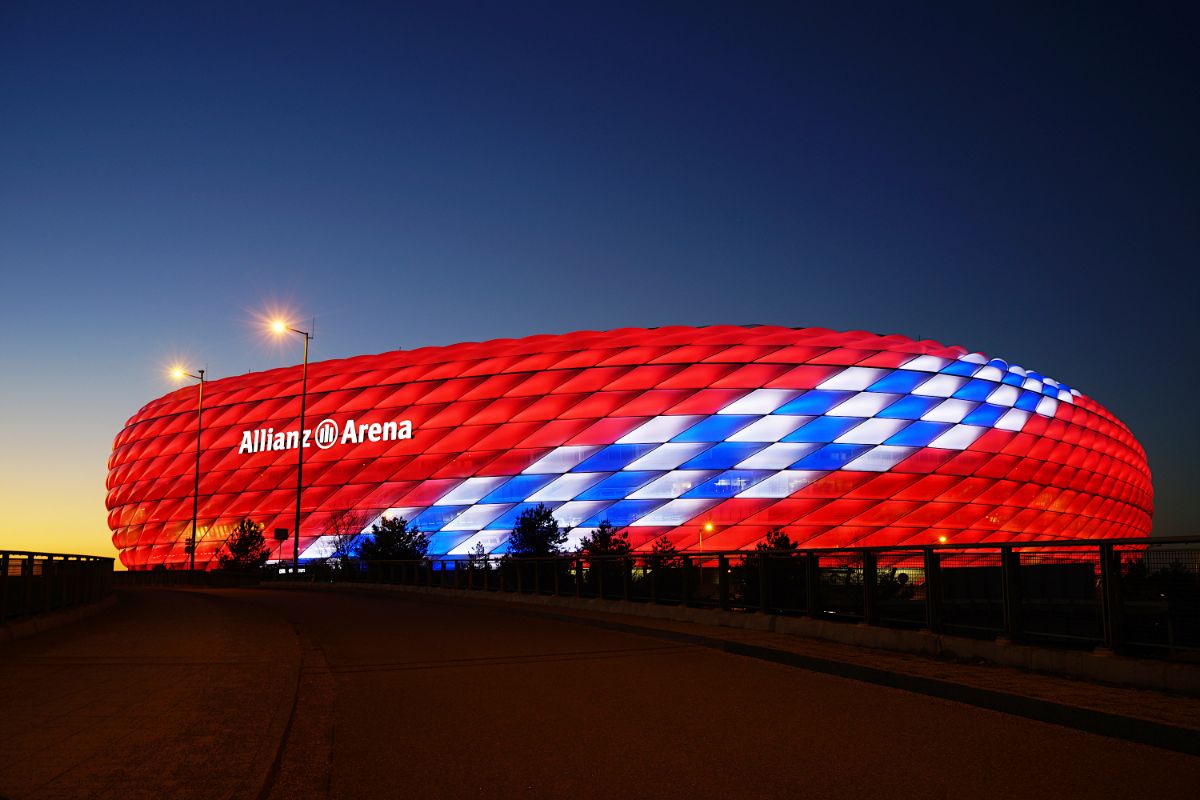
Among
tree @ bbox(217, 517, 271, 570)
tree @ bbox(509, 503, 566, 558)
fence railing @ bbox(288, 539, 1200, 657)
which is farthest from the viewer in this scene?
tree @ bbox(217, 517, 271, 570)

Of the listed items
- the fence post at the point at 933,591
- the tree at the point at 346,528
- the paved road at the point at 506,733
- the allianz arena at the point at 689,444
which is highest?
the allianz arena at the point at 689,444

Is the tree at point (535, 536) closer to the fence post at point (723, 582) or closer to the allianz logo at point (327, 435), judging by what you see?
the allianz logo at point (327, 435)

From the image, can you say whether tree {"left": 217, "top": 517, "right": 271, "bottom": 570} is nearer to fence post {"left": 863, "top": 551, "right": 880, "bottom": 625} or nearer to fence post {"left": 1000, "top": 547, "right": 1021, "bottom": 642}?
fence post {"left": 863, "top": 551, "right": 880, "bottom": 625}

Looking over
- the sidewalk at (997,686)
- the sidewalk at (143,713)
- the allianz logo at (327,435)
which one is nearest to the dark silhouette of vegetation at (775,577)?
the sidewalk at (997,686)

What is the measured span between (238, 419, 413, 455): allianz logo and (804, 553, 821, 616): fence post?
4841 cm

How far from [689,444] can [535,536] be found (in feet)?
44.5

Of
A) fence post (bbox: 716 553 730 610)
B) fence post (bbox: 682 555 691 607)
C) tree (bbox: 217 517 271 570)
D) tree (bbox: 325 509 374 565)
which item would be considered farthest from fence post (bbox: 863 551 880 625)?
tree (bbox: 217 517 271 570)

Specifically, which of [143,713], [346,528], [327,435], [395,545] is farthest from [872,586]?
[327,435]

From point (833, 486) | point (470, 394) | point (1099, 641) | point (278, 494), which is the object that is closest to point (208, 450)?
point (278, 494)

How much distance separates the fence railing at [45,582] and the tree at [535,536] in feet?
79.0

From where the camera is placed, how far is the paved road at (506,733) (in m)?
5.95

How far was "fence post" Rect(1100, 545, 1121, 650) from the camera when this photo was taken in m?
9.45

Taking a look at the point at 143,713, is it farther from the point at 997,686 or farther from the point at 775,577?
the point at 775,577

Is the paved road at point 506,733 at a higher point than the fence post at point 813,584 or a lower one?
lower
